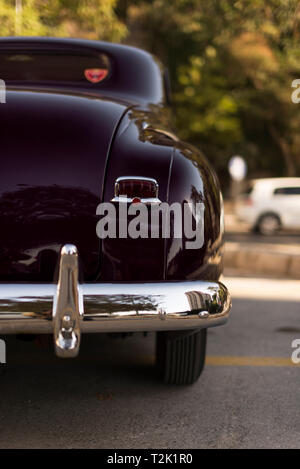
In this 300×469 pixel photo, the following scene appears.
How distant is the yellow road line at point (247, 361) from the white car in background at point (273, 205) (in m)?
14.2

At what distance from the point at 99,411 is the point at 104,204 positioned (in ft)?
3.53

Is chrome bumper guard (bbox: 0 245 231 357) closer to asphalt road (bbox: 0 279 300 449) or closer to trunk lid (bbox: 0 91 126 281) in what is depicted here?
trunk lid (bbox: 0 91 126 281)

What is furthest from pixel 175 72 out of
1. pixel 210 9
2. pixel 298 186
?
pixel 210 9

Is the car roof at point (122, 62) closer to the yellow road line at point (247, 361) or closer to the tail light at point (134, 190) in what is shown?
the tail light at point (134, 190)

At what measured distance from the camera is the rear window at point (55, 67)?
369cm

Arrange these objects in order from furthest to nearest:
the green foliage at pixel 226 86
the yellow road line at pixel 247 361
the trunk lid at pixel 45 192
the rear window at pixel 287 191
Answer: the green foliage at pixel 226 86, the rear window at pixel 287 191, the yellow road line at pixel 247 361, the trunk lid at pixel 45 192

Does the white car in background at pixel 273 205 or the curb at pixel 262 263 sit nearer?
the curb at pixel 262 263

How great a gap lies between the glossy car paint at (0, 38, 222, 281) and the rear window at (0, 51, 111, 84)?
0.91 meters

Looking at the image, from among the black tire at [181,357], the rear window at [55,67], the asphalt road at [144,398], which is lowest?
the asphalt road at [144,398]

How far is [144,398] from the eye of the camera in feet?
10.4

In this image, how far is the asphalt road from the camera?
Result: 2670 millimetres

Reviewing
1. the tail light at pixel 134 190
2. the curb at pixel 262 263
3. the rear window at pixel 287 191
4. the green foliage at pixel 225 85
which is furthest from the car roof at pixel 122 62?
the green foliage at pixel 225 85

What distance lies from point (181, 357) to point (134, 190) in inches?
42.7

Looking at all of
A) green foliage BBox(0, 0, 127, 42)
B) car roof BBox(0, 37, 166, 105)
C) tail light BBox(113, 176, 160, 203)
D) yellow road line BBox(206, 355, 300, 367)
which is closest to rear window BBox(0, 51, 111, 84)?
car roof BBox(0, 37, 166, 105)
